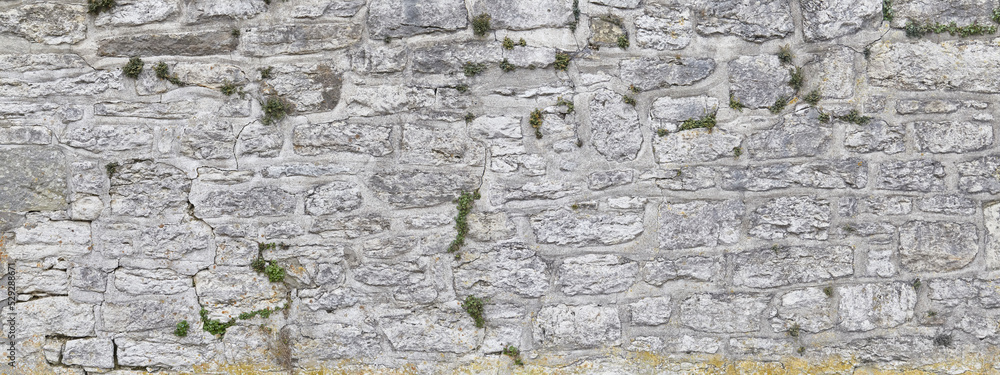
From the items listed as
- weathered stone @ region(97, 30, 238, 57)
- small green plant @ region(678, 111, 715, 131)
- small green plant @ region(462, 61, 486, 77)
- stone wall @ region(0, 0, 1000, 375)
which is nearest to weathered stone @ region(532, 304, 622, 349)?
stone wall @ region(0, 0, 1000, 375)

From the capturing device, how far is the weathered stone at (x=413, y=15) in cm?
351

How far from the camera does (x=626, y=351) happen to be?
370cm

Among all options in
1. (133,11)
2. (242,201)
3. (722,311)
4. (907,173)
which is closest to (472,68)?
(242,201)

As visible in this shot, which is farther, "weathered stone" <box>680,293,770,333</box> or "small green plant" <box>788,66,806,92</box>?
"weathered stone" <box>680,293,770,333</box>

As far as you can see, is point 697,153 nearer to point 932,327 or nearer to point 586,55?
point 586,55

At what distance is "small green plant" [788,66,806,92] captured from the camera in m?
3.58

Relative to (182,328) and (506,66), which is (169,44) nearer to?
(182,328)

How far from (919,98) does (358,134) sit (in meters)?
3.03

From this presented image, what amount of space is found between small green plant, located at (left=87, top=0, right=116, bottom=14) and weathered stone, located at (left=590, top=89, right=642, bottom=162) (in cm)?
255

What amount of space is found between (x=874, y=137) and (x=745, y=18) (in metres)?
0.96

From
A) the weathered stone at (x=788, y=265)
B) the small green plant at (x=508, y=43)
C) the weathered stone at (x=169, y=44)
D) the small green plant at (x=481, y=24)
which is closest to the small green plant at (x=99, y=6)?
the weathered stone at (x=169, y=44)

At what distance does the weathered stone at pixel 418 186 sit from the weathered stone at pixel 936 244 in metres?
2.40

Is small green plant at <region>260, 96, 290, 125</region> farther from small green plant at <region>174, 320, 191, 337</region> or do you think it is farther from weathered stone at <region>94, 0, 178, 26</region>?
small green plant at <region>174, 320, 191, 337</region>

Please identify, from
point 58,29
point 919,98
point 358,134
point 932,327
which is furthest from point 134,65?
point 932,327
